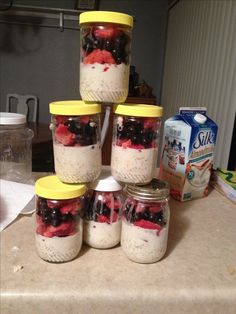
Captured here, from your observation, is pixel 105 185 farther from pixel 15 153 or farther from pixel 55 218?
pixel 15 153

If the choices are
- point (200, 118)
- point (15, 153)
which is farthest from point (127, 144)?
point (15, 153)

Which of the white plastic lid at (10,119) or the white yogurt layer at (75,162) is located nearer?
the white yogurt layer at (75,162)

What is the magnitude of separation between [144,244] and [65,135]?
229mm

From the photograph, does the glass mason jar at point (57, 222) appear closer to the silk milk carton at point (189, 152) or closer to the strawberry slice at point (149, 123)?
the strawberry slice at point (149, 123)

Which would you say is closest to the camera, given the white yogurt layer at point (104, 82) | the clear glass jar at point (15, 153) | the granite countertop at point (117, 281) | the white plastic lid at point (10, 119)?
the granite countertop at point (117, 281)

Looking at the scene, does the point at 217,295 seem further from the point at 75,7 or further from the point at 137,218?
the point at 75,7

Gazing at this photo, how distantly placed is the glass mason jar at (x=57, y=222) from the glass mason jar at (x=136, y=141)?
0.32ft

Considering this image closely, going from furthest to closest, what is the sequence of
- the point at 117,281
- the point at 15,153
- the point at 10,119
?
the point at 15,153 → the point at 10,119 → the point at 117,281

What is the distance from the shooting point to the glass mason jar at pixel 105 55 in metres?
0.51

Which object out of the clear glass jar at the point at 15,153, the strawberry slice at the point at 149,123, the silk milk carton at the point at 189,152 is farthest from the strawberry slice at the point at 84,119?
the clear glass jar at the point at 15,153

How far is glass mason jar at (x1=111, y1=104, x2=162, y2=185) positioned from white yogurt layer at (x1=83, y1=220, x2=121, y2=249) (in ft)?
0.29

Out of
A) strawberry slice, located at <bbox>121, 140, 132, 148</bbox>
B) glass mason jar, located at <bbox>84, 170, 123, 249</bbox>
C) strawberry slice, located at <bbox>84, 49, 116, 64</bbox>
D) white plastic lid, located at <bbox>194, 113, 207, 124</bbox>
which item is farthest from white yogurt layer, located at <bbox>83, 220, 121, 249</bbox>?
white plastic lid, located at <bbox>194, 113, 207, 124</bbox>

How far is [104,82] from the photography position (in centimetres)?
52

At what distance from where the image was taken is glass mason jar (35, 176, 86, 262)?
19.1 inches
